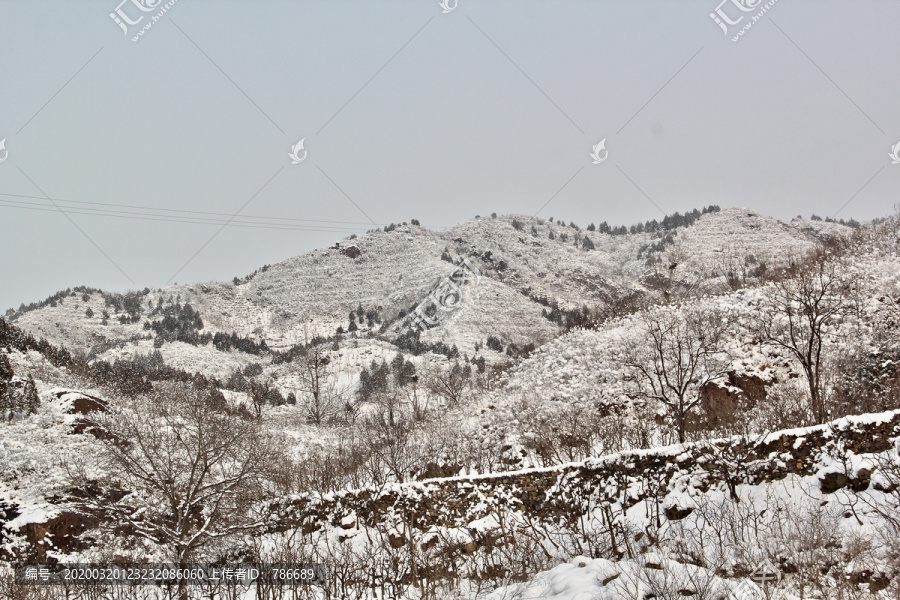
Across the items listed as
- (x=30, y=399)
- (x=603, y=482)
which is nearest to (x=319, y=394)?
(x=30, y=399)

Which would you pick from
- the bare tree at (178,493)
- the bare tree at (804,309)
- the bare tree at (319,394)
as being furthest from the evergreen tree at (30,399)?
the bare tree at (804,309)

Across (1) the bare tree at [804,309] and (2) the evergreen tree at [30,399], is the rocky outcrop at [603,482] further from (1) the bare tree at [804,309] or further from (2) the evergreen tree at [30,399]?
(2) the evergreen tree at [30,399]

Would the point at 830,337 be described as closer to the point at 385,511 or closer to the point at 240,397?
the point at 385,511

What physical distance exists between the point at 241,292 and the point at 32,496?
9849cm

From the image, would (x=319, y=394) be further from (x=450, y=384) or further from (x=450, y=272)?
(x=450, y=272)

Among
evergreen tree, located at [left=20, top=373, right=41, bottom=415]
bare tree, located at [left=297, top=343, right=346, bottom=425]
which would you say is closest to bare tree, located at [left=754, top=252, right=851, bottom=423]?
bare tree, located at [left=297, top=343, right=346, bottom=425]

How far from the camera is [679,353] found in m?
21.7

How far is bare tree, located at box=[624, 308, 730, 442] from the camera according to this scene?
2208 centimetres

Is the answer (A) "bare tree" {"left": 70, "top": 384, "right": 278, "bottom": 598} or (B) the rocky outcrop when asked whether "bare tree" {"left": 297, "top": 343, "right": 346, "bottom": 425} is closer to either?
(A) "bare tree" {"left": 70, "top": 384, "right": 278, "bottom": 598}

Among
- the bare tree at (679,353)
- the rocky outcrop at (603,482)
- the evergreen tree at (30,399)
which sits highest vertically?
the evergreen tree at (30,399)

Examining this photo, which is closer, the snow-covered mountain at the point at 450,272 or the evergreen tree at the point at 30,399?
the evergreen tree at the point at 30,399

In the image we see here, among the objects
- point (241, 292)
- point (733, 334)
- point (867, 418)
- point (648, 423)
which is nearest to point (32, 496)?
point (648, 423)

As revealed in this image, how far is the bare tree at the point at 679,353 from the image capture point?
2208 cm

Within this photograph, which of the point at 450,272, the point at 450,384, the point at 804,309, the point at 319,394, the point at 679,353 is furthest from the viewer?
the point at 450,272
